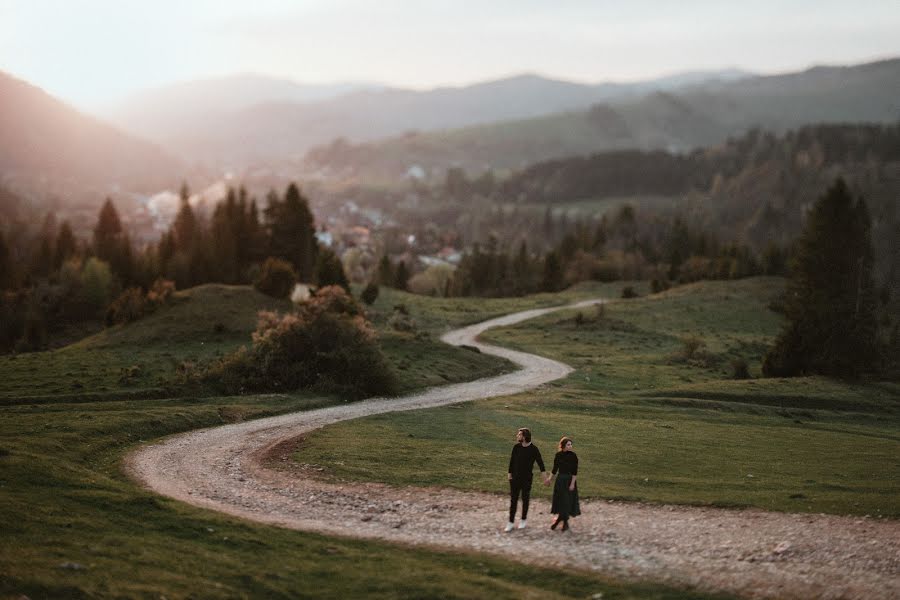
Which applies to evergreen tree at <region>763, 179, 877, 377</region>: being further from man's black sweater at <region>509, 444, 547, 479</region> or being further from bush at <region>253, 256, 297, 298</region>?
bush at <region>253, 256, 297, 298</region>

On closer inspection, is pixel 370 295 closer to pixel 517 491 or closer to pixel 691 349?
pixel 691 349

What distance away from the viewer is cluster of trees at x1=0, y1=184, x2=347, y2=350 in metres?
92.7

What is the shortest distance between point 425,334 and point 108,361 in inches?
1081

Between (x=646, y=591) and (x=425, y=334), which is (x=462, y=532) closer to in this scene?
(x=646, y=591)

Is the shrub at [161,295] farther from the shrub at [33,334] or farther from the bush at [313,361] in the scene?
the bush at [313,361]

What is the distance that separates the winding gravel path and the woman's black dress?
2.07ft

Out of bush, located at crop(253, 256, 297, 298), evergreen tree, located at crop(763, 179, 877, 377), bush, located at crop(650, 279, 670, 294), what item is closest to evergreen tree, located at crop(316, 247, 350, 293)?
bush, located at crop(253, 256, 297, 298)

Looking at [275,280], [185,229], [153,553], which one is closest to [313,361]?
[153,553]

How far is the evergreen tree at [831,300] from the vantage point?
197 ft

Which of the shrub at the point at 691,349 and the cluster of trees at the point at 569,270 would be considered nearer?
the shrub at the point at 691,349

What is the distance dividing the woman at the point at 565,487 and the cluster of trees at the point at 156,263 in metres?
62.8

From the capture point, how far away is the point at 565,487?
21.3 metres

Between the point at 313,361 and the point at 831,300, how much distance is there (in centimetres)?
4444

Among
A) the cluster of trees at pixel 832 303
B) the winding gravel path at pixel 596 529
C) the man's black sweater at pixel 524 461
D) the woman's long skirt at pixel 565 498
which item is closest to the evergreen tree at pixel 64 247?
the winding gravel path at pixel 596 529
